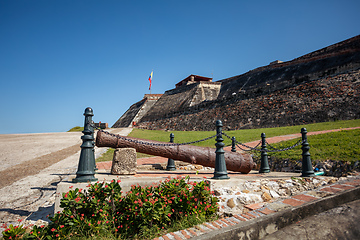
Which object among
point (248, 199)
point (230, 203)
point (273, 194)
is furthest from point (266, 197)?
point (230, 203)

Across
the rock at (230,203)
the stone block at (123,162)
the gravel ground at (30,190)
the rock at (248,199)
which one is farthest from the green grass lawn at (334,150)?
the gravel ground at (30,190)

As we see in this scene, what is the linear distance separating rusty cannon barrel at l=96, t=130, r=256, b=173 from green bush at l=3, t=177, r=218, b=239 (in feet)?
3.12

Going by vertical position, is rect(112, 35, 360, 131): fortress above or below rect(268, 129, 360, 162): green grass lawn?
above

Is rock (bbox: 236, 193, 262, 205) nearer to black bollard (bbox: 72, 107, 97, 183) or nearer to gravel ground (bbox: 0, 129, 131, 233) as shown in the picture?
black bollard (bbox: 72, 107, 97, 183)

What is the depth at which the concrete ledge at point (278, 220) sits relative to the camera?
6.63ft

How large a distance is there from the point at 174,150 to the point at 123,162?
92 cm

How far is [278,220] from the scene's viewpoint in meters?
2.29

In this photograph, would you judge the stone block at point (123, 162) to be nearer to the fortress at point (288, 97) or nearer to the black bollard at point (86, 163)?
the black bollard at point (86, 163)

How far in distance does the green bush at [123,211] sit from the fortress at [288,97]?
13.0m

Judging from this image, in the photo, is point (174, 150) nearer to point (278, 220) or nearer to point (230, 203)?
point (230, 203)

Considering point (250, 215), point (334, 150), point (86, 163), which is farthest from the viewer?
point (334, 150)

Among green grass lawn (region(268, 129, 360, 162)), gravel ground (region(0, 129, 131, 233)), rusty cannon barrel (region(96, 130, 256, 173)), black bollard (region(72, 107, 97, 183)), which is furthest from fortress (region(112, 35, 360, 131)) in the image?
black bollard (region(72, 107, 97, 183))

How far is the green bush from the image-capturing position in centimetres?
227

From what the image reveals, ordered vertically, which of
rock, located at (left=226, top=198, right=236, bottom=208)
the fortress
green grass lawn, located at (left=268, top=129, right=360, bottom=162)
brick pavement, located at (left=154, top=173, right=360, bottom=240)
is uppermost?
the fortress
